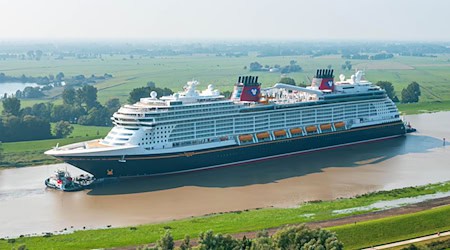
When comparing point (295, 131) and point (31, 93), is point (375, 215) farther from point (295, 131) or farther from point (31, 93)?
point (31, 93)

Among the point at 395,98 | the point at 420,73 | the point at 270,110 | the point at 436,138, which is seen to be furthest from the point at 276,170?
the point at 420,73

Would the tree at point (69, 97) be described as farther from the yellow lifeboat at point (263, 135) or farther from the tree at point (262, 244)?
the tree at point (262, 244)

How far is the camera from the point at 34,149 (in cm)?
4288

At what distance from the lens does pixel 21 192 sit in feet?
105

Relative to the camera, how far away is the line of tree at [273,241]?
19047 millimetres

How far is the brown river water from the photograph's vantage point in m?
28.2

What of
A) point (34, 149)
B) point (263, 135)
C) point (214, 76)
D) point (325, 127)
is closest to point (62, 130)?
point (34, 149)

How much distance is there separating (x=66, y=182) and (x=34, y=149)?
11.7 meters

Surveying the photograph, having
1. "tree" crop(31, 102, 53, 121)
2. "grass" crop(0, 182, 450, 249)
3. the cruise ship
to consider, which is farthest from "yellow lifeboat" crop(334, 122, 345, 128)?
"tree" crop(31, 102, 53, 121)

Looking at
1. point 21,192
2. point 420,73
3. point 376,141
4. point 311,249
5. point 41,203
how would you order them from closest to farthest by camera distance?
point 311,249, point 41,203, point 21,192, point 376,141, point 420,73

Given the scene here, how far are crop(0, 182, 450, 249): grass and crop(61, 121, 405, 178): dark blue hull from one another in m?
7.70

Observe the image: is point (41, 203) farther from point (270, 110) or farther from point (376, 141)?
point (376, 141)

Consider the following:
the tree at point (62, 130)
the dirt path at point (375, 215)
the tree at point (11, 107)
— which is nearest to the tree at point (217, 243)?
the dirt path at point (375, 215)

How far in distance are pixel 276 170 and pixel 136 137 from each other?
892 cm
